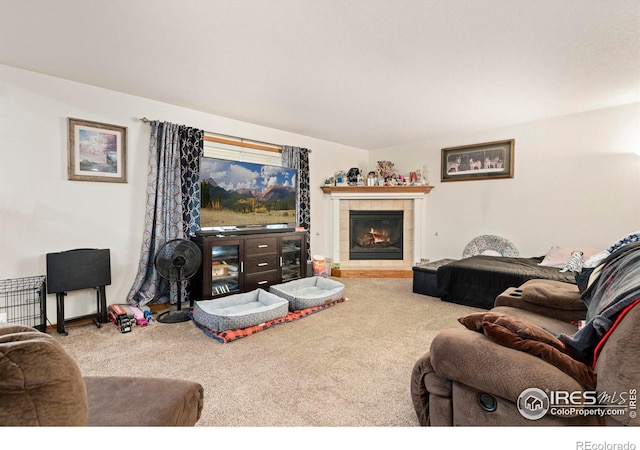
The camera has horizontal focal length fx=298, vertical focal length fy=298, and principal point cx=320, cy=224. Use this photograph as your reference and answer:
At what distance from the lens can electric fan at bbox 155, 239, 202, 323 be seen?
3.19m

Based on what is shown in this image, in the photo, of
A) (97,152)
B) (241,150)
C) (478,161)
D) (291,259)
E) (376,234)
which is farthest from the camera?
(376,234)

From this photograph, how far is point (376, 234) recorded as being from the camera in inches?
219

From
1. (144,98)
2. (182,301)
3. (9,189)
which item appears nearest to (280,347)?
(182,301)

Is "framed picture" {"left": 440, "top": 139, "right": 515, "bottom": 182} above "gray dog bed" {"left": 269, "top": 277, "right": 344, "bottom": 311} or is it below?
above

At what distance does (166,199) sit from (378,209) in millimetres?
3491

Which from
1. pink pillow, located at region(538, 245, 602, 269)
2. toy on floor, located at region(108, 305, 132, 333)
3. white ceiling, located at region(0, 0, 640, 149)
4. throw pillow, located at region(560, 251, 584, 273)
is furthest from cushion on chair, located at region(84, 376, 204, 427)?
pink pillow, located at region(538, 245, 602, 269)

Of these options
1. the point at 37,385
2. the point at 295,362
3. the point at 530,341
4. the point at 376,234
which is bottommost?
the point at 295,362

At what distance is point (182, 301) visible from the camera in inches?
142

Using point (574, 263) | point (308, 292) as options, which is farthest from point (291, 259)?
point (574, 263)

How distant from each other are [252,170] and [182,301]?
1.91 m

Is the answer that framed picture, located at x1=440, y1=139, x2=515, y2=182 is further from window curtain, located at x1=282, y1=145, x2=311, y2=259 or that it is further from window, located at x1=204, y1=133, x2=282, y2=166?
window, located at x1=204, y1=133, x2=282, y2=166

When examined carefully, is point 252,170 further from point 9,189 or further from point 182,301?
point 9,189

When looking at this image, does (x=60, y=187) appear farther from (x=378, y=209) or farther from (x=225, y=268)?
(x=378, y=209)

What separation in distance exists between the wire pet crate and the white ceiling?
1934 mm
